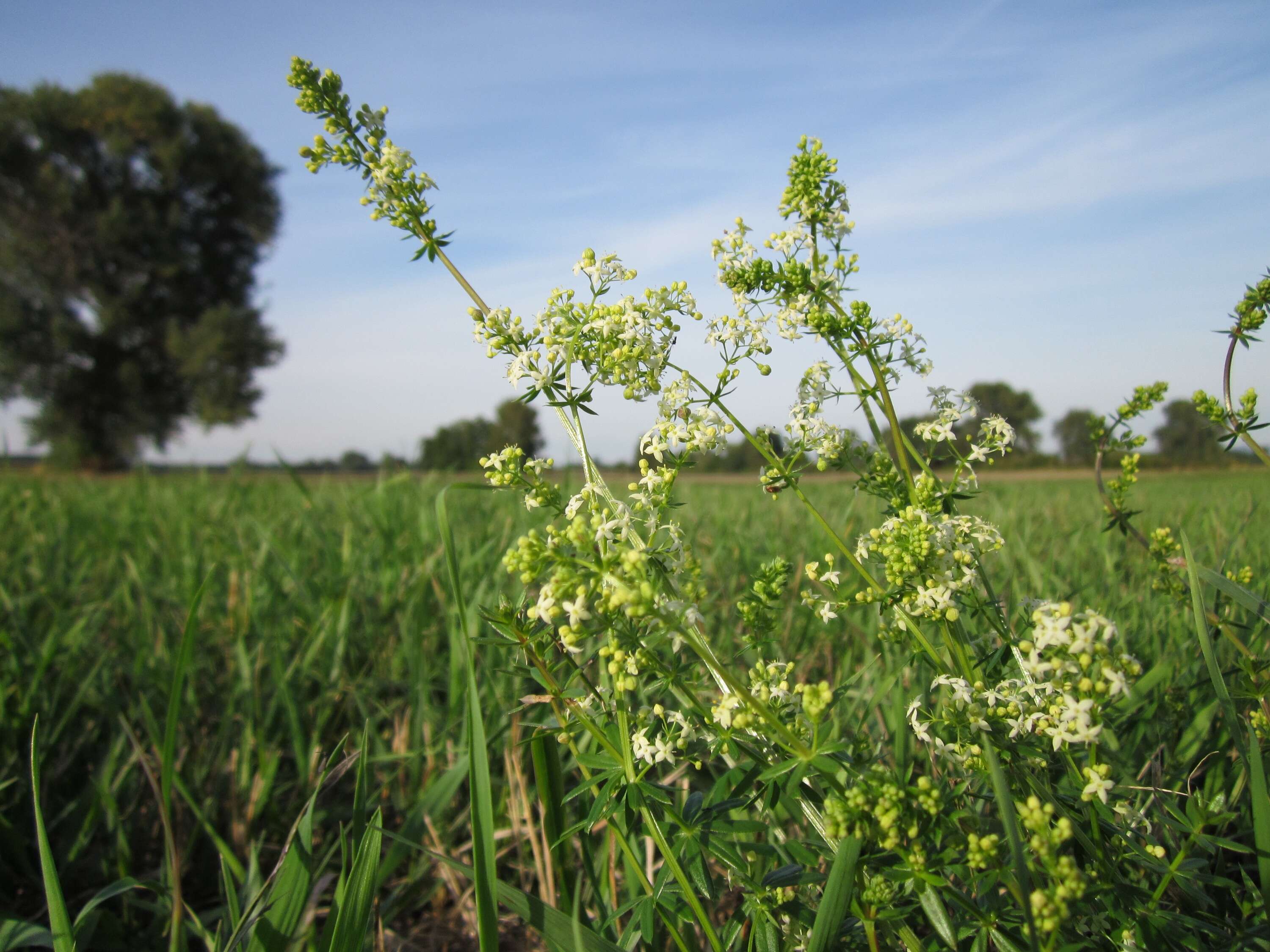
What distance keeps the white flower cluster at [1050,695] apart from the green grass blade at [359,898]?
3.34 feet

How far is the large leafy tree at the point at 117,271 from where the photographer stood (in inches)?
1335

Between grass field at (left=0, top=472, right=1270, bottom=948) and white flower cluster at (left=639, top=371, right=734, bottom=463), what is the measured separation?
0.42m

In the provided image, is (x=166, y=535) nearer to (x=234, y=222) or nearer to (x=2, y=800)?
(x=2, y=800)

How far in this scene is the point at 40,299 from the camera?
3434 centimetres

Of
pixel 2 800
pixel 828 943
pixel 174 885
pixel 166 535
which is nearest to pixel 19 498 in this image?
pixel 166 535

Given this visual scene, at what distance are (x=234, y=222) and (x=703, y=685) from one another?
4484cm

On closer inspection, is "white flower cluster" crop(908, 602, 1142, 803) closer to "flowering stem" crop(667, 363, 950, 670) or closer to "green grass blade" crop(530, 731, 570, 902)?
"flowering stem" crop(667, 363, 950, 670)

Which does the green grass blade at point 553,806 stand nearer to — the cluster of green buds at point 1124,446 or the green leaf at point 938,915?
the green leaf at point 938,915

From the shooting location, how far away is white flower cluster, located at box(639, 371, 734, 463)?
1278 millimetres

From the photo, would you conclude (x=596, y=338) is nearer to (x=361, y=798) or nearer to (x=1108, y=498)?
(x=361, y=798)

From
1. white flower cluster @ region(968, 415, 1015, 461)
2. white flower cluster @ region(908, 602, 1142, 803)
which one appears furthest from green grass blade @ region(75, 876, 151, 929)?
white flower cluster @ region(968, 415, 1015, 461)

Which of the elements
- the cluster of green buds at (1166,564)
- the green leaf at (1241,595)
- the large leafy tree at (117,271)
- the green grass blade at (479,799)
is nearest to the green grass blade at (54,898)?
the green grass blade at (479,799)

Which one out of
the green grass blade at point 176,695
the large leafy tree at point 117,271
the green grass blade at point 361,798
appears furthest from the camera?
the large leafy tree at point 117,271

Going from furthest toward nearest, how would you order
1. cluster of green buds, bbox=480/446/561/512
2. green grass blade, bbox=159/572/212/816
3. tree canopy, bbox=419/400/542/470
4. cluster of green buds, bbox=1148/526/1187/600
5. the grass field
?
tree canopy, bbox=419/400/542/470 → the grass field → cluster of green buds, bbox=1148/526/1187/600 → green grass blade, bbox=159/572/212/816 → cluster of green buds, bbox=480/446/561/512
